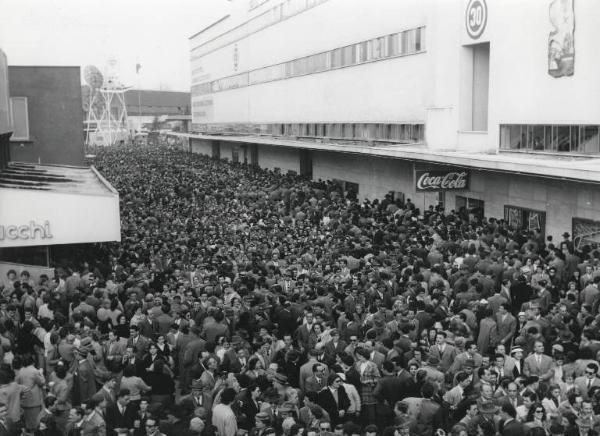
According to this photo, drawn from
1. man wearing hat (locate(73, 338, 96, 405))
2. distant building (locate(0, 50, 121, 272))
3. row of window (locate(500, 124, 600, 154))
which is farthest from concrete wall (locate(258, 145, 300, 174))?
man wearing hat (locate(73, 338, 96, 405))

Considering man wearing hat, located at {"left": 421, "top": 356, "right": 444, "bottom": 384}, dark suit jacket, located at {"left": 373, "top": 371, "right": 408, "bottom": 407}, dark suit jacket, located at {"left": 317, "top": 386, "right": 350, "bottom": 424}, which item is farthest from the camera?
man wearing hat, located at {"left": 421, "top": 356, "right": 444, "bottom": 384}

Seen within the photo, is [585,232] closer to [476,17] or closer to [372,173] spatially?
[476,17]

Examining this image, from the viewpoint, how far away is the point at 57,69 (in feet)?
128

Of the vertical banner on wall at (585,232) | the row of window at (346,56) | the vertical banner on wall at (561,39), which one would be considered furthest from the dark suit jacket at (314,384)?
the row of window at (346,56)

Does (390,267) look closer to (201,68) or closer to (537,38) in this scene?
(537,38)

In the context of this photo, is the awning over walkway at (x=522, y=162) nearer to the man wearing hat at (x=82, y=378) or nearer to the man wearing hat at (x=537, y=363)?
the man wearing hat at (x=537, y=363)

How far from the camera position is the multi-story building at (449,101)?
20.0 metres

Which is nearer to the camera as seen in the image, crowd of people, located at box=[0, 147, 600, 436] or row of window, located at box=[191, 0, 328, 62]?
crowd of people, located at box=[0, 147, 600, 436]

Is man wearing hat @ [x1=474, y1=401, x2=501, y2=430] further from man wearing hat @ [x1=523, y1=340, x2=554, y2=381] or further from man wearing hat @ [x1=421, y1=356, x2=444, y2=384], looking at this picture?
man wearing hat @ [x1=523, y1=340, x2=554, y2=381]

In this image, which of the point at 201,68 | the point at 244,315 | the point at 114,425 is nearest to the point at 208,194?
the point at 244,315

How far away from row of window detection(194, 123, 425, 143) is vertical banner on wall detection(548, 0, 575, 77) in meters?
8.95

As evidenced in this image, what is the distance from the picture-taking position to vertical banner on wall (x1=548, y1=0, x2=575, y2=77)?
20.1m

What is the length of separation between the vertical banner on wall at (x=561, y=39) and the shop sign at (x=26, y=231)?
13763 millimetres

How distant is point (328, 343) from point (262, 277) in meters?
3.99
